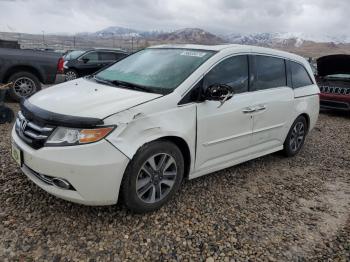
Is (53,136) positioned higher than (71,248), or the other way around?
(53,136)

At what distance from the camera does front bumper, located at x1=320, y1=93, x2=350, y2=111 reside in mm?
9416

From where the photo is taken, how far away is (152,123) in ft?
10.6

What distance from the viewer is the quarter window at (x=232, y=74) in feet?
12.8

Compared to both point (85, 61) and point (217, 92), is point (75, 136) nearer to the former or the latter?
point (217, 92)

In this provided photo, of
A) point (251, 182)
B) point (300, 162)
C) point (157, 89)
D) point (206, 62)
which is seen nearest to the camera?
point (157, 89)

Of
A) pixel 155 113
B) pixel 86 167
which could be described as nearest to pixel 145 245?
pixel 86 167

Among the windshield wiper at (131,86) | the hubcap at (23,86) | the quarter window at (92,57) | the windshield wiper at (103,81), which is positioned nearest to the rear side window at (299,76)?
the windshield wiper at (131,86)

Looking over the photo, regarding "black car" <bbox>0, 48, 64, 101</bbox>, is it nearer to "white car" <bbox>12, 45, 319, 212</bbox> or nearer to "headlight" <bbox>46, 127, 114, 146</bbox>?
"white car" <bbox>12, 45, 319, 212</bbox>

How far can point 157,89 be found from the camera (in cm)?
360

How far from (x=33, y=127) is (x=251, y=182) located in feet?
8.82

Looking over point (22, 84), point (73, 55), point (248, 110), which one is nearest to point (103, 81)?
point (248, 110)

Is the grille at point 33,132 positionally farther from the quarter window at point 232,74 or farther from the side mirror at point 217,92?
the quarter window at point 232,74

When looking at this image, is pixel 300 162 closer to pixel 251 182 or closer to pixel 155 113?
pixel 251 182

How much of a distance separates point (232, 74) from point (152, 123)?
1.40 metres
